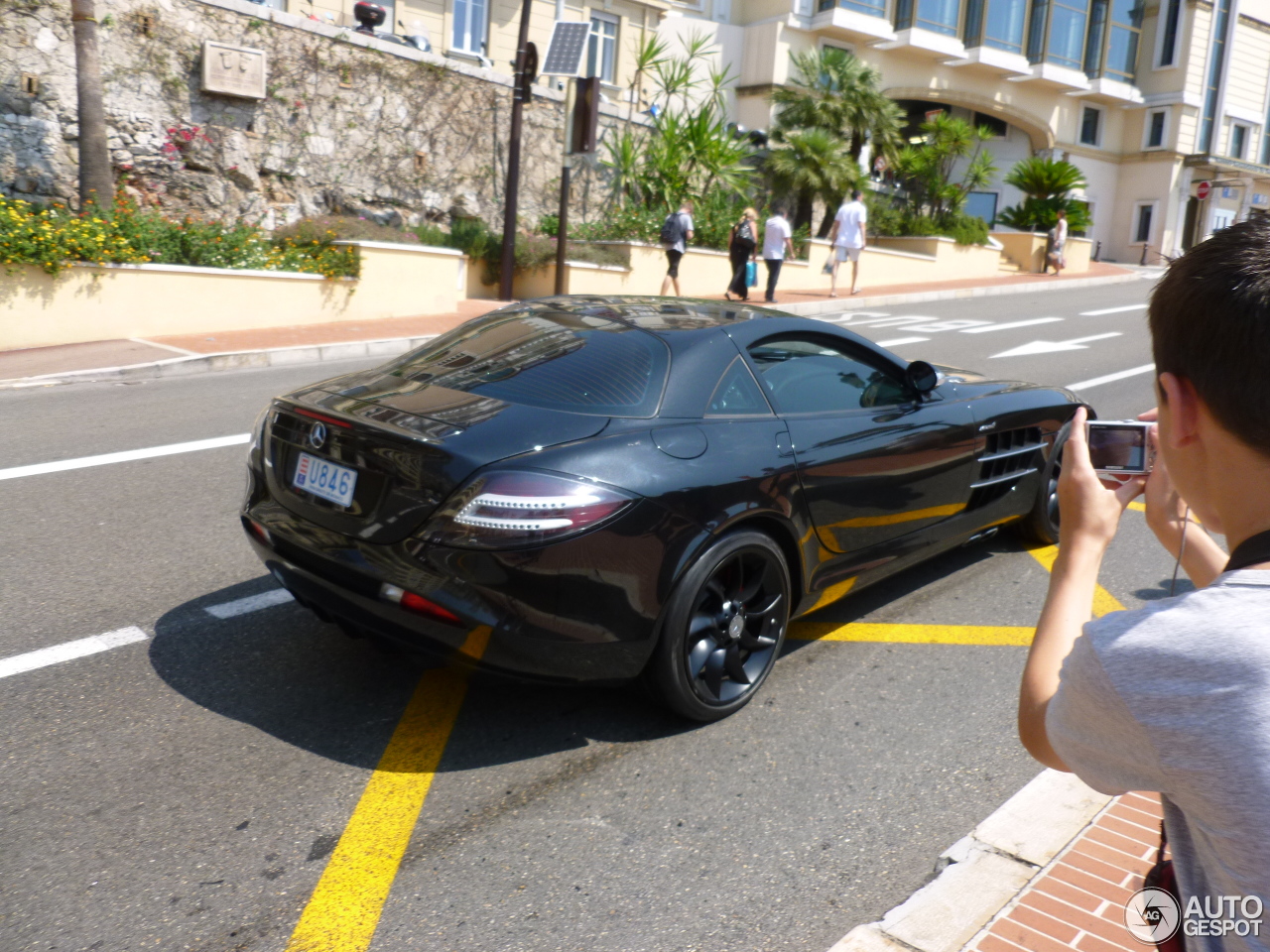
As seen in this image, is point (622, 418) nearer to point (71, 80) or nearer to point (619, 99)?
point (71, 80)

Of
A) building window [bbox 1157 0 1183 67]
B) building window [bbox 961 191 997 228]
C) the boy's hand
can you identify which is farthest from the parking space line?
building window [bbox 1157 0 1183 67]

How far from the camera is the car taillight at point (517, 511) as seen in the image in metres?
3.14

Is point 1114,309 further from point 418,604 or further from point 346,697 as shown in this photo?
point 418,604

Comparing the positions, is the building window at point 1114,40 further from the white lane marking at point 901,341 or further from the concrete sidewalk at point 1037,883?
the concrete sidewalk at point 1037,883

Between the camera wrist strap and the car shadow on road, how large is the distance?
2482mm

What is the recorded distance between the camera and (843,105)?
26.3 metres

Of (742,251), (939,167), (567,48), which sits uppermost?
(567,48)

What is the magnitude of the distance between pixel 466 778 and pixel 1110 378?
10629mm

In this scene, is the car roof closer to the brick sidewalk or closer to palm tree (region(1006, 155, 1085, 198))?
the brick sidewalk

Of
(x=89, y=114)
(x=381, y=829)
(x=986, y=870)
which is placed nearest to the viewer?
(x=986, y=870)

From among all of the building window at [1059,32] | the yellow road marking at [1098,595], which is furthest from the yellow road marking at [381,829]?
the building window at [1059,32]

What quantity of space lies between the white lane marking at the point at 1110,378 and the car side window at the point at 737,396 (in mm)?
7841

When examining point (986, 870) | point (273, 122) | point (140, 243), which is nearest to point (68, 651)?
point (986, 870)

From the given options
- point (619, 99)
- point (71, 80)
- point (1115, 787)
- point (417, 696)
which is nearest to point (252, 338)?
point (71, 80)
